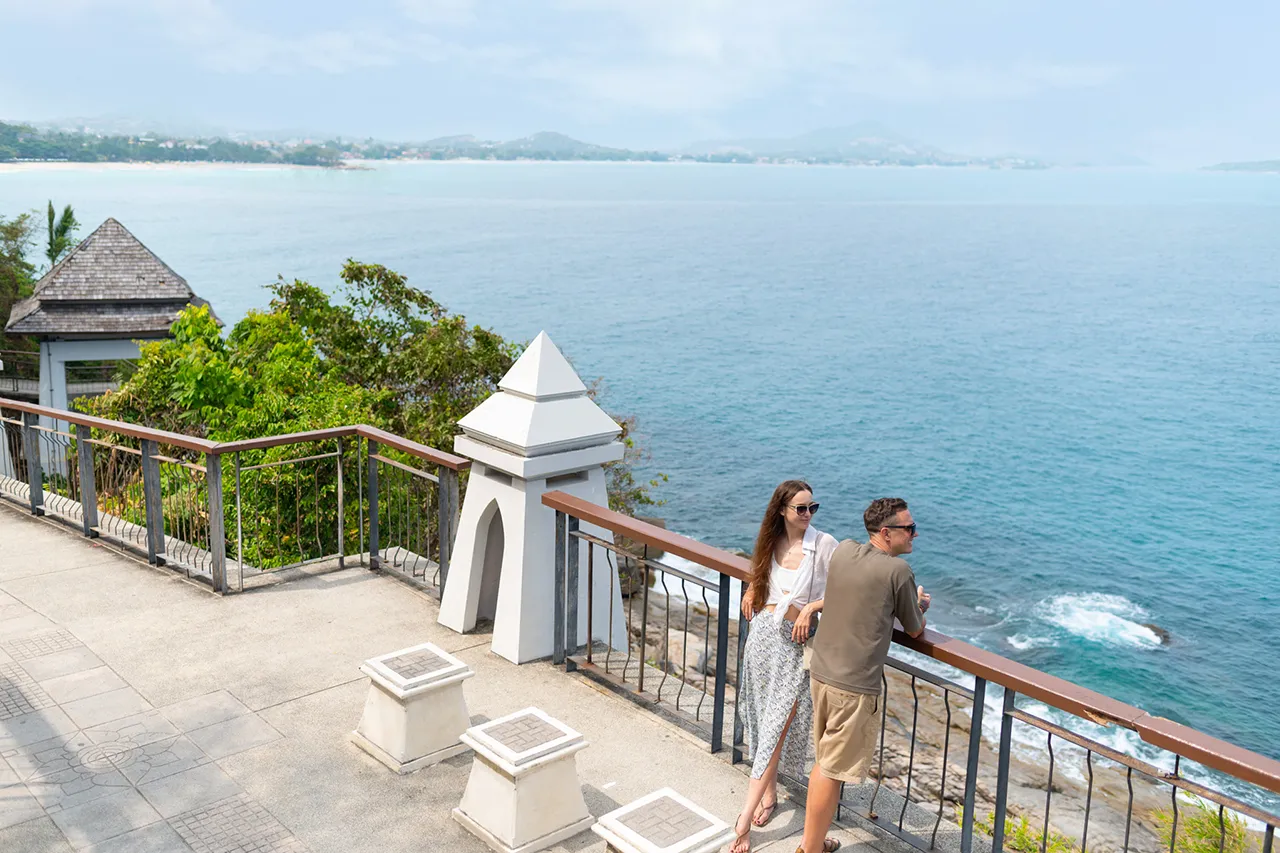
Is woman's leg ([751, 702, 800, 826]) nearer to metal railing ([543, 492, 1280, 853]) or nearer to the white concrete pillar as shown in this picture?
metal railing ([543, 492, 1280, 853])

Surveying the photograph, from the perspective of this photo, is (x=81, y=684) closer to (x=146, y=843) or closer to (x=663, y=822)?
(x=146, y=843)

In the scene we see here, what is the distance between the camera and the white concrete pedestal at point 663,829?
4.36 metres

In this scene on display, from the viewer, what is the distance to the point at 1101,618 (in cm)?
3017

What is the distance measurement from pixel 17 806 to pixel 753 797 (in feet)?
12.2

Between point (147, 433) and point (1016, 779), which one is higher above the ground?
point (147, 433)

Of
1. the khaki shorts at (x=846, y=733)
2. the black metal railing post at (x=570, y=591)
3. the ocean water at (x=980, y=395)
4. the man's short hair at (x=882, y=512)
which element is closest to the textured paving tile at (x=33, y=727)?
the black metal railing post at (x=570, y=591)

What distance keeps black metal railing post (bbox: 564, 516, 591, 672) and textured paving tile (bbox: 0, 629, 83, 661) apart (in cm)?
342

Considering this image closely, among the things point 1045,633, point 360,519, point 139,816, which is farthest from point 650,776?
point 1045,633

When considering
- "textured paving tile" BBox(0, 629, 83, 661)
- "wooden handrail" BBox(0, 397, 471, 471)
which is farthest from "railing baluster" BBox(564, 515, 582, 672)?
"textured paving tile" BBox(0, 629, 83, 661)

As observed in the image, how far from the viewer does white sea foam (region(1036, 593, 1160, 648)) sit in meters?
28.6

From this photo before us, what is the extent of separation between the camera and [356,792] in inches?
220

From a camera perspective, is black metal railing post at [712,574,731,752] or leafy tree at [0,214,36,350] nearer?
black metal railing post at [712,574,731,752]

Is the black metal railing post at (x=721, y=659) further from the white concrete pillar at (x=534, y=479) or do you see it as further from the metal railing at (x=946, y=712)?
the white concrete pillar at (x=534, y=479)

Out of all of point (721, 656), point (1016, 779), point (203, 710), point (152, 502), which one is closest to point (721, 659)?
point (721, 656)
